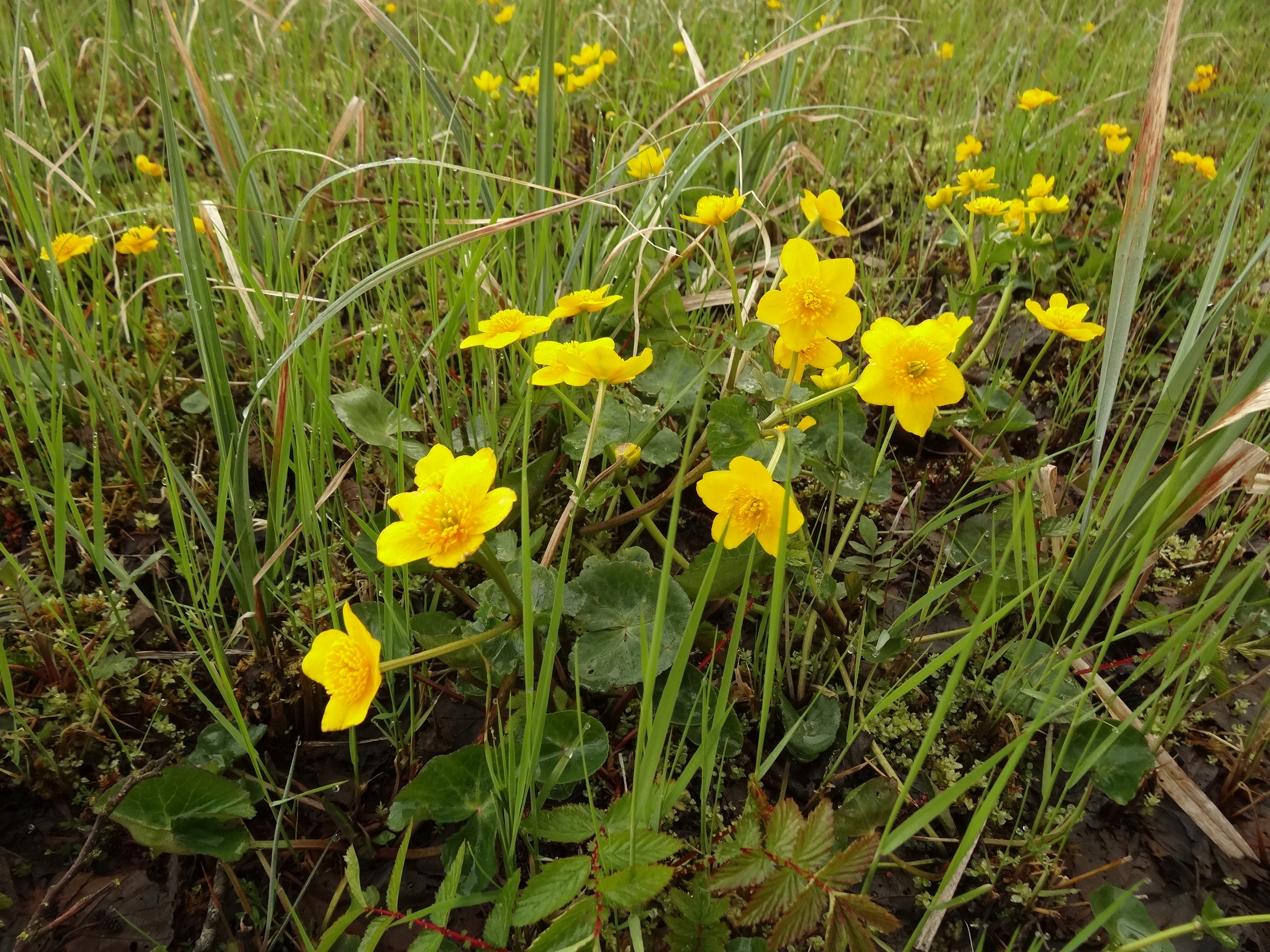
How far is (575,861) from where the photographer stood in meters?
0.81

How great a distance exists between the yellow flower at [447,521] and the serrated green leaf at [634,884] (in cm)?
36

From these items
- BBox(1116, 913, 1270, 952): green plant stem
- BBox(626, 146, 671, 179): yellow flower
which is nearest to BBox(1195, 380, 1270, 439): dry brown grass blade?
BBox(1116, 913, 1270, 952): green plant stem

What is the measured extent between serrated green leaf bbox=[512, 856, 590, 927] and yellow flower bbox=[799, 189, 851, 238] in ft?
3.46

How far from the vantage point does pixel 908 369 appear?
3.29 feet

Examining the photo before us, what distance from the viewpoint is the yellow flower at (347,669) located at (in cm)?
83

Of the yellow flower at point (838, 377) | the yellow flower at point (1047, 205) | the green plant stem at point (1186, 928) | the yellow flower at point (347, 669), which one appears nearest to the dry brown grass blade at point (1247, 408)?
the yellow flower at point (838, 377)

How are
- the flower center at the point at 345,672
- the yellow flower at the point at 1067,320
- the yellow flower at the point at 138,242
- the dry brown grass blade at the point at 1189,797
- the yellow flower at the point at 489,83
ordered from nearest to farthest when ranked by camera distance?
the flower center at the point at 345,672 < the dry brown grass blade at the point at 1189,797 < the yellow flower at the point at 1067,320 < the yellow flower at the point at 138,242 < the yellow flower at the point at 489,83

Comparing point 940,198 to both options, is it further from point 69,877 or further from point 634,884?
point 69,877

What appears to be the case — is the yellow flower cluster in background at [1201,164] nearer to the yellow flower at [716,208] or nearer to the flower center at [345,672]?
the yellow flower at [716,208]

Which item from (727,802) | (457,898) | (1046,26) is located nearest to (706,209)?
(727,802)

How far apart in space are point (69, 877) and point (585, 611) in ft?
2.32

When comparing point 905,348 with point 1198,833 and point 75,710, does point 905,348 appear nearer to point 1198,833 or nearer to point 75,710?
point 1198,833

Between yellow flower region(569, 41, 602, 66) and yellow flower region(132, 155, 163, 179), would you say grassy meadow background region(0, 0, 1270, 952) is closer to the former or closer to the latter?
yellow flower region(132, 155, 163, 179)

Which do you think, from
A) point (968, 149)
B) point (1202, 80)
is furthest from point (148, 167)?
point (1202, 80)
